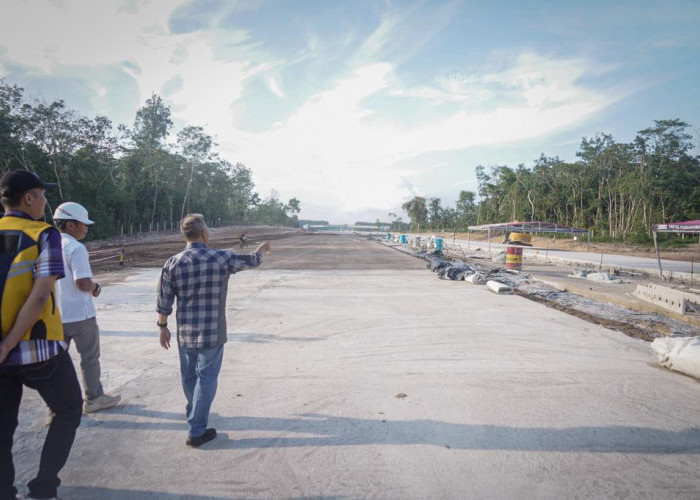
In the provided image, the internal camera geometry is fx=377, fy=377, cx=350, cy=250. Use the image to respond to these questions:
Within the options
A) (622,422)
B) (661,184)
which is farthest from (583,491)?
(661,184)

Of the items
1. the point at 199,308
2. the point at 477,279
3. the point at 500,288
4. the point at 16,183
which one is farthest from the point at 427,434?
the point at 477,279

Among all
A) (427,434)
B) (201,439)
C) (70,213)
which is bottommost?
(427,434)

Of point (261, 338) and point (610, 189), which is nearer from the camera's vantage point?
point (261, 338)

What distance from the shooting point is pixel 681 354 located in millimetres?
4559

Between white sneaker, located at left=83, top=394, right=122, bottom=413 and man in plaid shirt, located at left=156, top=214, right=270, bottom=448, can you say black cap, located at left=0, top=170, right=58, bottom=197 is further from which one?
white sneaker, located at left=83, top=394, right=122, bottom=413

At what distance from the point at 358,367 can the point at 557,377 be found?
7.68ft

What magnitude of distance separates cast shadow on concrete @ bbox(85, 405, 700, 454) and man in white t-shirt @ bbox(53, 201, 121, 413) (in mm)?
462

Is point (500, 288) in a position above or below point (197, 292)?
below

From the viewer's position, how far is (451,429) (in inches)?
128

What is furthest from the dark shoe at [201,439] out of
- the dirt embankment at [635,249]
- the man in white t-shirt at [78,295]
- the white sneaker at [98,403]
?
the dirt embankment at [635,249]

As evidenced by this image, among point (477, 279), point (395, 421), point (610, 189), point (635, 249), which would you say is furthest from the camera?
point (610, 189)

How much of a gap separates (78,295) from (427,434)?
→ 10.5 feet

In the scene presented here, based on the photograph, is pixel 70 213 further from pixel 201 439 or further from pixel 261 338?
pixel 261 338

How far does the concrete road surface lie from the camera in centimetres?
258
